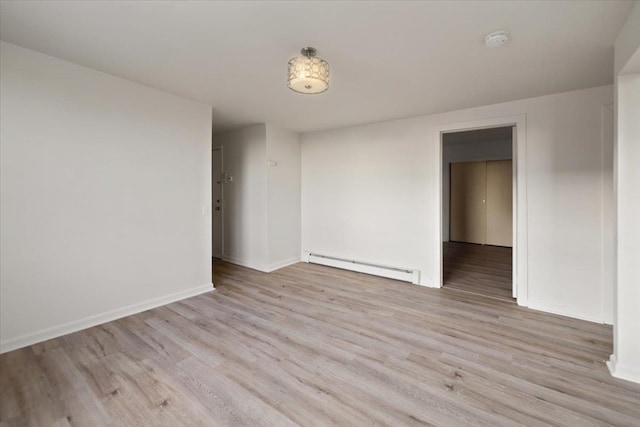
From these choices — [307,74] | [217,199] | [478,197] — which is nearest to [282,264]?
[217,199]

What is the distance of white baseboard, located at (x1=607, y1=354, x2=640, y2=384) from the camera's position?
6.31 ft

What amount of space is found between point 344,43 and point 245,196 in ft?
10.8

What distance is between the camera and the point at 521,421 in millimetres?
1581

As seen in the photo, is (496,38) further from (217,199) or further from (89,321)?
(217,199)

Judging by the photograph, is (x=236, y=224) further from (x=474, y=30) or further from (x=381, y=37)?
(x=474, y=30)

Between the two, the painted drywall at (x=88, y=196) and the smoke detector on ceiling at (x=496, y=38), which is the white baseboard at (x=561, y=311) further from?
the painted drywall at (x=88, y=196)

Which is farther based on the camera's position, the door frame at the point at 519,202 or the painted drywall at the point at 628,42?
the door frame at the point at 519,202

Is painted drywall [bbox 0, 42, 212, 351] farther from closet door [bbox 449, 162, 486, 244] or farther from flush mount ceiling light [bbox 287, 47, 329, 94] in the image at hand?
closet door [bbox 449, 162, 486, 244]

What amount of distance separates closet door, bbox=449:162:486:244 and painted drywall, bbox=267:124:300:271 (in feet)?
14.5

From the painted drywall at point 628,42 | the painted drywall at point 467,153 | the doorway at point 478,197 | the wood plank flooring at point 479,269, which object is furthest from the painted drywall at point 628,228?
the painted drywall at point 467,153

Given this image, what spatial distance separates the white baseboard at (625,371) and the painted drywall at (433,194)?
3.62 feet

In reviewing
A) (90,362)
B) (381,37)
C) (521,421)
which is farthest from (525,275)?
(90,362)

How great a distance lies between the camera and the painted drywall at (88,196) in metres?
2.24

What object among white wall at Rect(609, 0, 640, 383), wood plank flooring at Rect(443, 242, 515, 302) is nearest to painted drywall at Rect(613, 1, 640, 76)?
white wall at Rect(609, 0, 640, 383)
